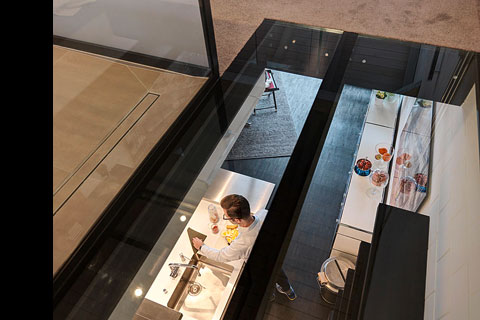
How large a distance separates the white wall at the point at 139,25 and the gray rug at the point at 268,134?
0.72 meters

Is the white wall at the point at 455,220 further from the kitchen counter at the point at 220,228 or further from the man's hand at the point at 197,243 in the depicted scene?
the man's hand at the point at 197,243

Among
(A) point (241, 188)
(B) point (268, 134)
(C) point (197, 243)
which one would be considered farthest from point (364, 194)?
(C) point (197, 243)

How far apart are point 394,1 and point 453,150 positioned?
1659 millimetres

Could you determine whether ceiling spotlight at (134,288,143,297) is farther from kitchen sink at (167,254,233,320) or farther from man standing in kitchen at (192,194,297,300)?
man standing in kitchen at (192,194,297,300)

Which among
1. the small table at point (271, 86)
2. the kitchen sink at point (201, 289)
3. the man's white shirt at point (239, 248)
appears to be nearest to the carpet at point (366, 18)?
the small table at point (271, 86)

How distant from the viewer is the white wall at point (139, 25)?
187 centimetres

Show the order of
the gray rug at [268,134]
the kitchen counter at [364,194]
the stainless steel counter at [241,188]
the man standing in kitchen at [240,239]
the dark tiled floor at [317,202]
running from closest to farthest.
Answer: the man standing in kitchen at [240,239] < the dark tiled floor at [317,202] < the stainless steel counter at [241,188] < the kitchen counter at [364,194] < the gray rug at [268,134]

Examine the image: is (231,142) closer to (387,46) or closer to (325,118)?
(325,118)

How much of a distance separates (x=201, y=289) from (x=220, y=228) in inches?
18.0

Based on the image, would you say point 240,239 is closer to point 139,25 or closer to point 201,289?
point 201,289

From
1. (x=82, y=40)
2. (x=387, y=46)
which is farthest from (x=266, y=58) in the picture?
(x=82, y=40)

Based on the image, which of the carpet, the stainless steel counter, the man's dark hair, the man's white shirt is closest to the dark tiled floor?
the stainless steel counter

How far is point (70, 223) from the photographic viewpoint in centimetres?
206

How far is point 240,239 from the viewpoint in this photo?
249cm
